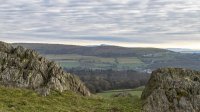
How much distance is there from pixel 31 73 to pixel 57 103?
253 inches

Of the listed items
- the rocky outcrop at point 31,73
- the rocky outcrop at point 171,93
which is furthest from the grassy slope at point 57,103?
the rocky outcrop at point 171,93

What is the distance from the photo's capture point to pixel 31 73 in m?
40.5

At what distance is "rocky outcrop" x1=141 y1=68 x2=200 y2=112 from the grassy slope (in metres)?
1.68

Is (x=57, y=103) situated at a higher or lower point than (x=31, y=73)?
lower

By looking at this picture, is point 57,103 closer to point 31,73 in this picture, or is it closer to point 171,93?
point 31,73

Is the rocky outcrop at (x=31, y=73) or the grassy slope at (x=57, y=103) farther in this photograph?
the rocky outcrop at (x=31, y=73)

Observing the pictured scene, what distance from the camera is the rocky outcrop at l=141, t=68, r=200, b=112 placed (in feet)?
123

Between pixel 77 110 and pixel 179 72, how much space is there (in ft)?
50.5

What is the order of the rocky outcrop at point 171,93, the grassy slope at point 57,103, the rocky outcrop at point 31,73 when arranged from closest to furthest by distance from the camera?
the grassy slope at point 57,103 < the rocky outcrop at point 171,93 < the rocky outcrop at point 31,73

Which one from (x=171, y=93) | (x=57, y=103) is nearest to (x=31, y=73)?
(x=57, y=103)

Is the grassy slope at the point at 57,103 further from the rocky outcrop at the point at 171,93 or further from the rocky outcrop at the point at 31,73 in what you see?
the rocky outcrop at the point at 171,93

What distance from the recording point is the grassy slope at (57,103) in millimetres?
32969

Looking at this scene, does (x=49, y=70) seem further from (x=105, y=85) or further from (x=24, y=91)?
(x=105, y=85)

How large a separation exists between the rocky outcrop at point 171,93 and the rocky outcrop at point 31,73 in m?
8.78
